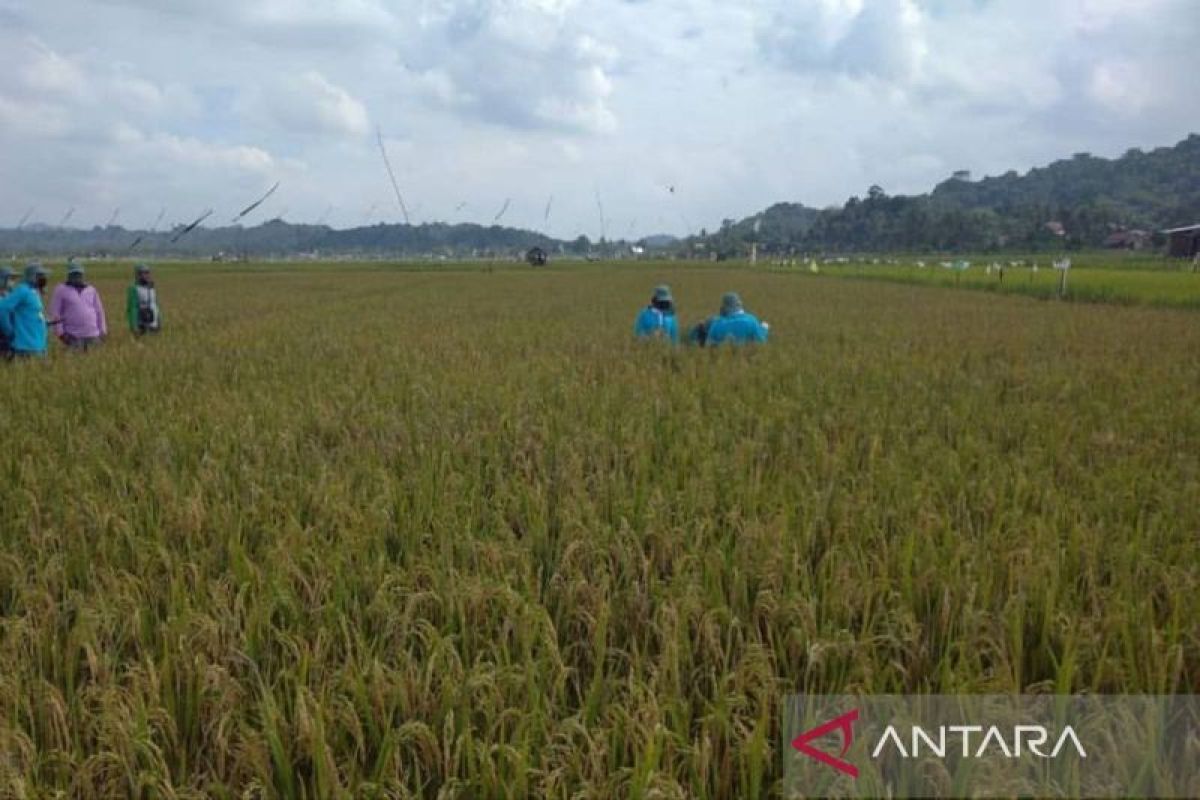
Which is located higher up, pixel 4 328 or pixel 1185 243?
pixel 1185 243

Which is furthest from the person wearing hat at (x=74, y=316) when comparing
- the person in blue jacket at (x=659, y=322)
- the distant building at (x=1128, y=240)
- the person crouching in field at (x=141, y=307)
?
the distant building at (x=1128, y=240)

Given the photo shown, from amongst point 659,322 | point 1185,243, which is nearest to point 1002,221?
point 1185,243

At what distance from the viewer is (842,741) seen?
2088 mm

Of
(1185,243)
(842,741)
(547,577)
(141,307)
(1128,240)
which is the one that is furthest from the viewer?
(1128,240)

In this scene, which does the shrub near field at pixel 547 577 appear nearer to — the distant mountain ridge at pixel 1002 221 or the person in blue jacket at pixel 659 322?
the person in blue jacket at pixel 659 322

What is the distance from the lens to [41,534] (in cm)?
354

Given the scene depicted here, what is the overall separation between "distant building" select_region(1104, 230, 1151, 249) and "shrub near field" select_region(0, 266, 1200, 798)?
10496cm

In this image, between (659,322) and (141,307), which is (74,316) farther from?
(659,322)

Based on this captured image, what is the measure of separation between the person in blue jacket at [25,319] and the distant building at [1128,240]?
353ft

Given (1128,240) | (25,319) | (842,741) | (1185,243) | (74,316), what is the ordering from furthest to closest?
(1128,240) → (1185,243) → (74,316) → (25,319) → (842,741)

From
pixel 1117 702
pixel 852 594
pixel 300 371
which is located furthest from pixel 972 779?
pixel 300 371

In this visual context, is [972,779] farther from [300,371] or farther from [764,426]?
[300,371]

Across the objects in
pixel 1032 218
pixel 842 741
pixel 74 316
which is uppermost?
pixel 1032 218

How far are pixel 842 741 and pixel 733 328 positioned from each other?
27.4 ft
